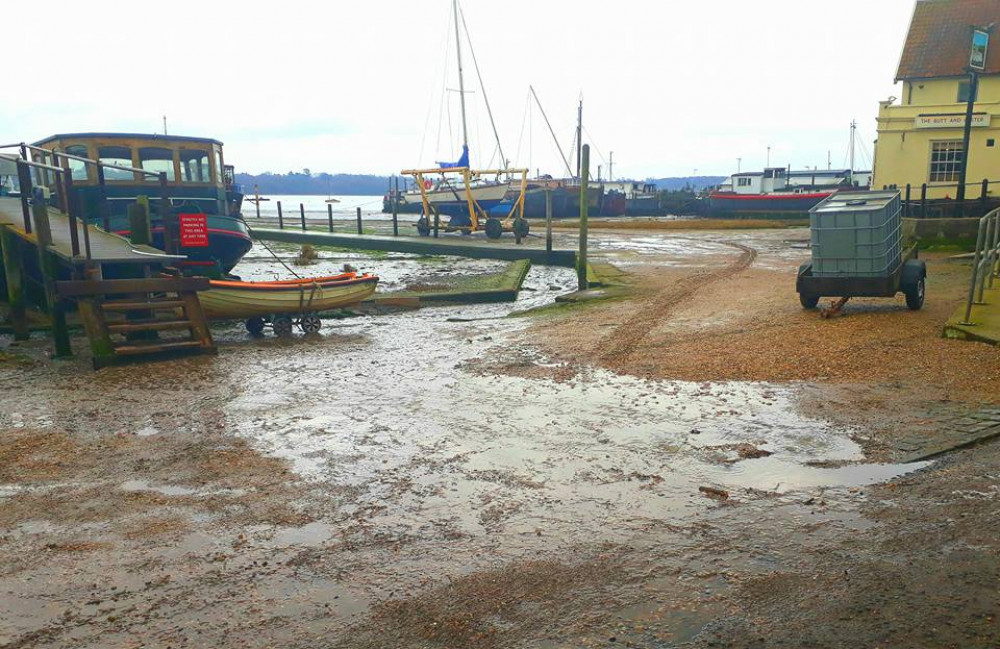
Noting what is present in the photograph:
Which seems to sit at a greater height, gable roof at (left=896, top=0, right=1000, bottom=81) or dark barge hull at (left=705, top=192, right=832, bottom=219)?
gable roof at (left=896, top=0, right=1000, bottom=81)

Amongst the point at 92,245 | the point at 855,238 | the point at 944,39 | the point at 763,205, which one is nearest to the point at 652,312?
the point at 855,238

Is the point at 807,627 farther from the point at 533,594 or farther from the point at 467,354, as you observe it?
the point at 467,354

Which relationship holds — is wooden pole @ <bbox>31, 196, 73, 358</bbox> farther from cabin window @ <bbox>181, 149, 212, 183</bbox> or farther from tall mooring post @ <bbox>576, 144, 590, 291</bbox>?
tall mooring post @ <bbox>576, 144, 590, 291</bbox>

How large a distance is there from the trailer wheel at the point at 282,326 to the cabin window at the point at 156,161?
699 cm

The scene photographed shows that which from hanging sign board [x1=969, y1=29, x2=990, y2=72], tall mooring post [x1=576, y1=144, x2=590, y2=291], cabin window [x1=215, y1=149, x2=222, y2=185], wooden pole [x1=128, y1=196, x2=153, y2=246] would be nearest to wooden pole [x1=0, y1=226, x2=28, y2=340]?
wooden pole [x1=128, y1=196, x2=153, y2=246]

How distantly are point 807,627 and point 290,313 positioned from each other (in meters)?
9.49

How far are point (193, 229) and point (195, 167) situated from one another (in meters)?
3.70

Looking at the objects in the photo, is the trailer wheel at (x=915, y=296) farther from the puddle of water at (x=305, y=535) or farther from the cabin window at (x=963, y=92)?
the cabin window at (x=963, y=92)

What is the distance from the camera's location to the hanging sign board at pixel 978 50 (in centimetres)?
1952

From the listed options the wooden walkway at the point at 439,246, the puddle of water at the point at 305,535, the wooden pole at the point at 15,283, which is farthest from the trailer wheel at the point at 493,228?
the puddle of water at the point at 305,535

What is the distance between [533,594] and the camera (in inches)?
149

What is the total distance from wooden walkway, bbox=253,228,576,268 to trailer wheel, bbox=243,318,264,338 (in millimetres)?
10531

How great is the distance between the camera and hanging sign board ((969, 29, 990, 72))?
19.5 metres

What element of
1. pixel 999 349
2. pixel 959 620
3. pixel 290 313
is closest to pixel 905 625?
pixel 959 620
